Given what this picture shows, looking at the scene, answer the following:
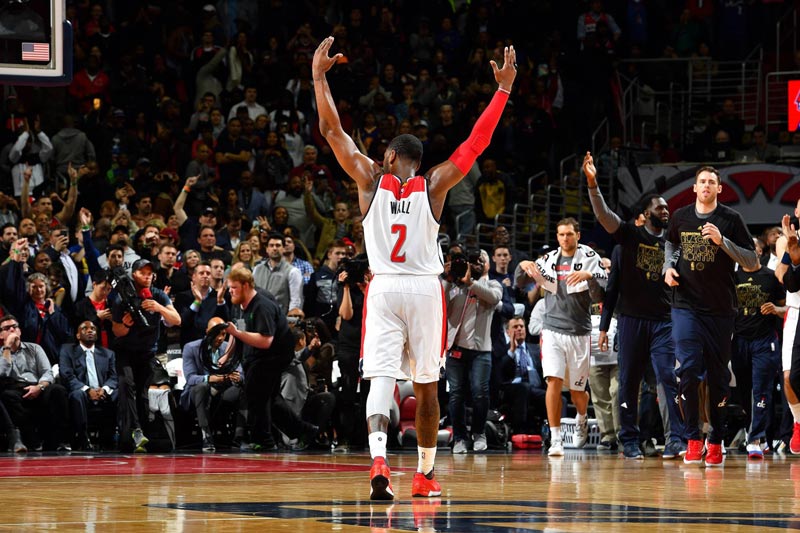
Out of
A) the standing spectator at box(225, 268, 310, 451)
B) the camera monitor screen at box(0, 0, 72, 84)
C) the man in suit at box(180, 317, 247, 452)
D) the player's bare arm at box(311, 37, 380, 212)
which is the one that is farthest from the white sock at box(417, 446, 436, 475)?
the man in suit at box(180, 317, 247, 452)

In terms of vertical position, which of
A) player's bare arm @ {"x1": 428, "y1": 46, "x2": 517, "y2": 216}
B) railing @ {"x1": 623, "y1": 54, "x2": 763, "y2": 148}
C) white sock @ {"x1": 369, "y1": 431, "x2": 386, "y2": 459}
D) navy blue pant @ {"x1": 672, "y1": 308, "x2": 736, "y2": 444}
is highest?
railing @ {"x1": 623, "y1": 54, "x2": 763, "y2": 148}

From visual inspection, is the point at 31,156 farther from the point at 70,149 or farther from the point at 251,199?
the point at 251,199

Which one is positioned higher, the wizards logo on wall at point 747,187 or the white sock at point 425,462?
the wizards logo on wall at point 747,187

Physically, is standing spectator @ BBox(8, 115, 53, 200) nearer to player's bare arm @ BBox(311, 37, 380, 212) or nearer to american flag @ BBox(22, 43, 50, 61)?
american flag @ BBox(22, 43, 50, 61)

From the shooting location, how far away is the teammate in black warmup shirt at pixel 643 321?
1314cm

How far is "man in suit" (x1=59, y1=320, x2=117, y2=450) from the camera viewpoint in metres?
14.3

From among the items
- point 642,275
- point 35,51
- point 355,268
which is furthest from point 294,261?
point 35,51

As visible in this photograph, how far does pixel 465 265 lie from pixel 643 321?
2017 mm

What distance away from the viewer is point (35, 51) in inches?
365

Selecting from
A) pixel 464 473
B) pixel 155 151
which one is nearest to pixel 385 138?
pixel 155 151

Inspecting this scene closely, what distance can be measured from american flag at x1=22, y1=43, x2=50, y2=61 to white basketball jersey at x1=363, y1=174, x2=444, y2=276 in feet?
9.03

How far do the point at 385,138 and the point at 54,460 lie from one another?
1051 centimetres

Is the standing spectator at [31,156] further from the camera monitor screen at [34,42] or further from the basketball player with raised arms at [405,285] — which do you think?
the basketball player with raised arms at [405,285]

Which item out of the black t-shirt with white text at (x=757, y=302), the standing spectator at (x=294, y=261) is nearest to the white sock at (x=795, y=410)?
the black t-shirt with white text at (x=757, y=302)
